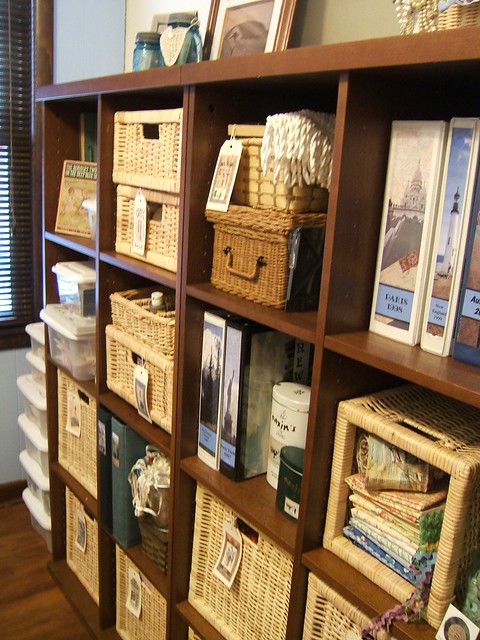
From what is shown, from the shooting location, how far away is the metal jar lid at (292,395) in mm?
1185

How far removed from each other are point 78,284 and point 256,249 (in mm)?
863

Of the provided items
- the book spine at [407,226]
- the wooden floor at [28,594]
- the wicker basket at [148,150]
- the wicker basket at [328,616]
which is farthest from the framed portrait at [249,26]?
the wooden floor at [28,594]

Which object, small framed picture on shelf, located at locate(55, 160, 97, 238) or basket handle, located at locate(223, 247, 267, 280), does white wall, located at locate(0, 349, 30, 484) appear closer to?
small framed picture on shelf, located at locate(55, 160, 97, 238)

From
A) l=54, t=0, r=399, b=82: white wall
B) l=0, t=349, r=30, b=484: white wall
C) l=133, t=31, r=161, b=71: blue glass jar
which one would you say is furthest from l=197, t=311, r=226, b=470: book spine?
l=0, t=349, r=30, b=484: white wall

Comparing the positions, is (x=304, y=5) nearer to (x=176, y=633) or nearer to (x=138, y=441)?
(x=138, y=441)

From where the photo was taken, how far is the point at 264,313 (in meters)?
1.09

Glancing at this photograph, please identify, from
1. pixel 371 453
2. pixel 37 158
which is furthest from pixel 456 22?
pixel 37 158

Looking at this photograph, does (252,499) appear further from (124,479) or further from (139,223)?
(139,223)

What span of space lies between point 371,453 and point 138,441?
2.89ft

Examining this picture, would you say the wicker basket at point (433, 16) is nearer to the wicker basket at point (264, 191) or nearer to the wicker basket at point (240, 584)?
the wicker basket at point (264, 191)

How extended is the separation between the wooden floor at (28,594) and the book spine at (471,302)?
1.78 metres

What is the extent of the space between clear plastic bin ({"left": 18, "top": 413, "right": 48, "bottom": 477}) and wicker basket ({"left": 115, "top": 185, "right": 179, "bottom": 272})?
1008mm

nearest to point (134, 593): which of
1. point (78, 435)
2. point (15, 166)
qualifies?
point (78, 435)

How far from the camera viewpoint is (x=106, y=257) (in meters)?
1.59
